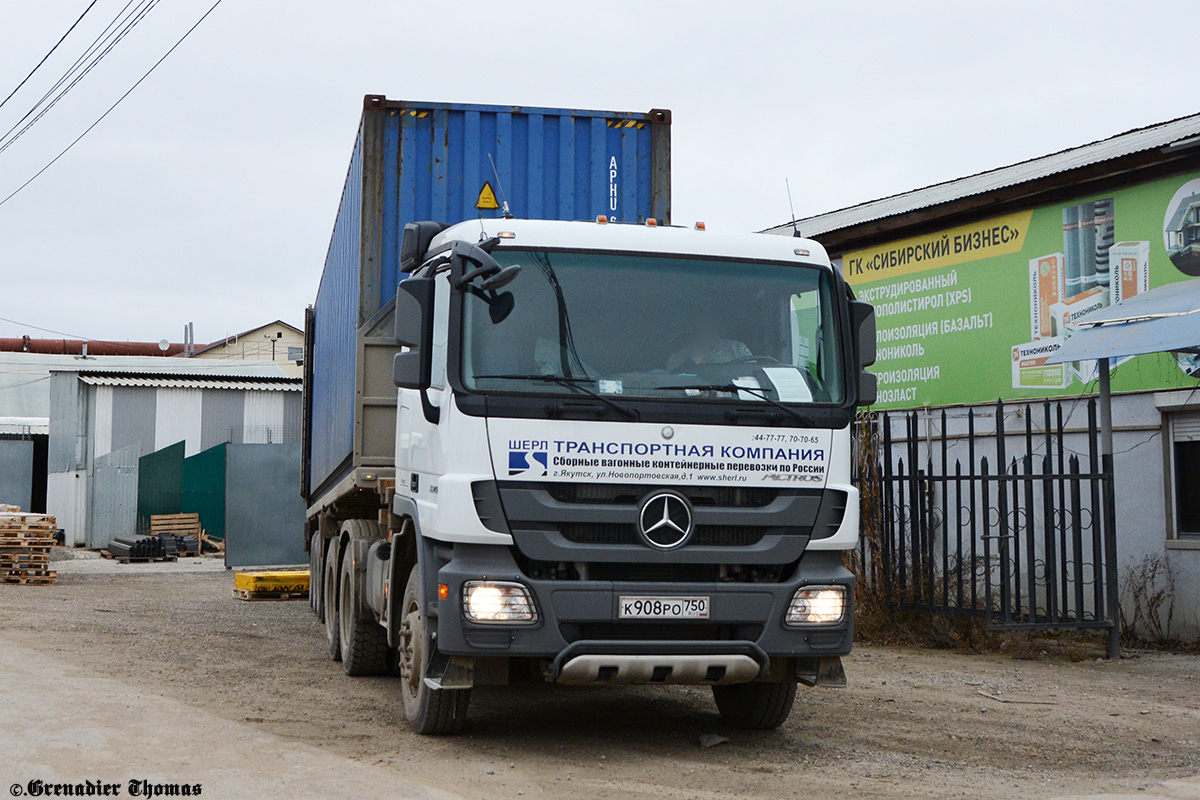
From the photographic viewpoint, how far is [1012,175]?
14.6 metres

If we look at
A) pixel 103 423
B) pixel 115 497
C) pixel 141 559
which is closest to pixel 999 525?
pixel 141 559

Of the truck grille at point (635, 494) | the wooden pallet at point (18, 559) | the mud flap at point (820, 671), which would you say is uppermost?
the truck grille at point (635, 494)

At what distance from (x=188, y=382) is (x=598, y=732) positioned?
2878 centimetres

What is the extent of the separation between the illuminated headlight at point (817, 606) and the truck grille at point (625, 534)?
15.4 inches

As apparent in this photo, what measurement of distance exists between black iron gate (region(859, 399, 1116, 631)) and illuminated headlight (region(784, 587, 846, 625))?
4.08 meters

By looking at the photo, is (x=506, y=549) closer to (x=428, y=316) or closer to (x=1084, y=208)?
(x=428, y=316)

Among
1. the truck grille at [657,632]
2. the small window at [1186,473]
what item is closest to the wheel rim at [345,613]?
the truck grille at [657,632]

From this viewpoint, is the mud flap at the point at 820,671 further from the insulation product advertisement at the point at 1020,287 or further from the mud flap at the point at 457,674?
the insulation product advertisement at the point at 1020,287

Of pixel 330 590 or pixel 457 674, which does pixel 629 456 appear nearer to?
pixel 457 674

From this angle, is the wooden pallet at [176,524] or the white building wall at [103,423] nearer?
the wooden pallet at [176,524]

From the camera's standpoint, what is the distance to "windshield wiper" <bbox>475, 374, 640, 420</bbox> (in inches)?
243

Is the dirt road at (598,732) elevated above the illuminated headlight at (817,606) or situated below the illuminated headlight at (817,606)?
below

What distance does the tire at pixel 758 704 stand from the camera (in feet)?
23.5

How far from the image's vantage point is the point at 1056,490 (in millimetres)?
12945
